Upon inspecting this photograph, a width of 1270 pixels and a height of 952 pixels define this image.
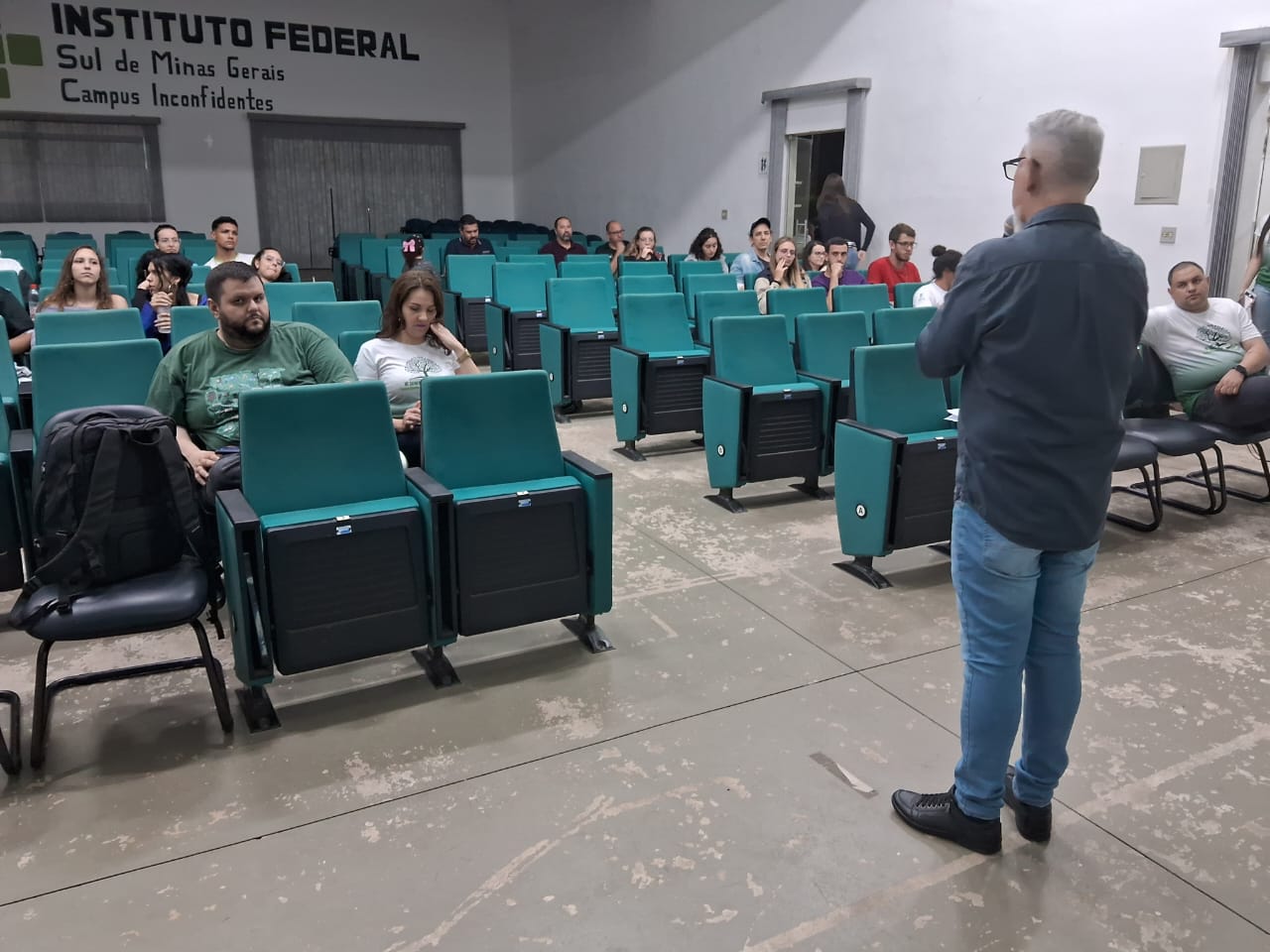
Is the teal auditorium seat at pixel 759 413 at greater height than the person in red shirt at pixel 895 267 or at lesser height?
lesser

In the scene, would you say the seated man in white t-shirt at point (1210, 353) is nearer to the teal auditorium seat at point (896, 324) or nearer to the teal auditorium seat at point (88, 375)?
the teal auditorium seat at point (896, 324)

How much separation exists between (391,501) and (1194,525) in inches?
145

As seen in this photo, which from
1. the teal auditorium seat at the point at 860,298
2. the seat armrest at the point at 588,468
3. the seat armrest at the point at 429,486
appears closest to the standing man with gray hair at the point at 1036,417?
the seat armrest at the point at 588,468

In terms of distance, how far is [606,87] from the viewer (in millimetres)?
12805

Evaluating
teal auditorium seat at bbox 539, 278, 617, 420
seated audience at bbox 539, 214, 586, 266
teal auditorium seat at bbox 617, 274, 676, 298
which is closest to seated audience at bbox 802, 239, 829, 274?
Answer: teal auditorium seat at bbox 617, 274, 676, 298

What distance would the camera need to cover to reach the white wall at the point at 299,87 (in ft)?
40.5

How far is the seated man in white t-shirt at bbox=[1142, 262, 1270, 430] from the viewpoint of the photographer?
4367mm

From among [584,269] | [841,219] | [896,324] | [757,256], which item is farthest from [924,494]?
[841,219]

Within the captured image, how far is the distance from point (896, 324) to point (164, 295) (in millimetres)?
3799

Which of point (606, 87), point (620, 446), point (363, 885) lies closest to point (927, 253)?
point (620, 446)

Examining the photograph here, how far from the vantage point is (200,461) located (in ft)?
9.83

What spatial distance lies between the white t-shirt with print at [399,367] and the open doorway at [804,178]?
7.08 m

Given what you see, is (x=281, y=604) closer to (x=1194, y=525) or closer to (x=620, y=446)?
(x=620, y=446)

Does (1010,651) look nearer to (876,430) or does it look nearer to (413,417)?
(876,430)
